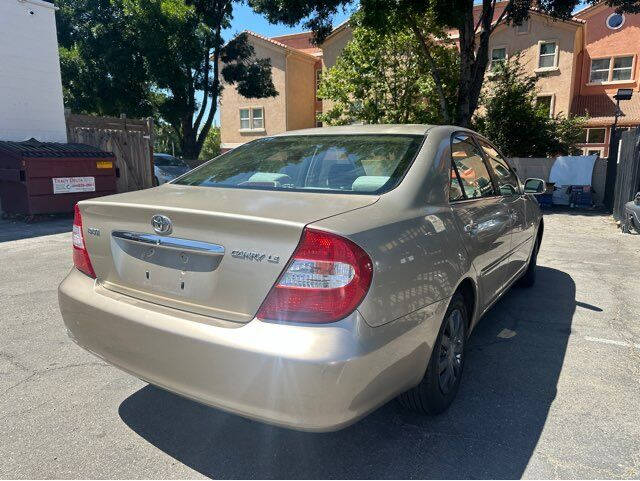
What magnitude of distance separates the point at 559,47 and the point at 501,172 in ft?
81.7

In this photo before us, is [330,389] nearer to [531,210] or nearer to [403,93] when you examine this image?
[531,210]

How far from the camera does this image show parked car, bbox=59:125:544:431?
185cm

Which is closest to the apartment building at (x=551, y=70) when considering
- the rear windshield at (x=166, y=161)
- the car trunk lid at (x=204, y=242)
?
the rear windshield at (x=166, y=161)

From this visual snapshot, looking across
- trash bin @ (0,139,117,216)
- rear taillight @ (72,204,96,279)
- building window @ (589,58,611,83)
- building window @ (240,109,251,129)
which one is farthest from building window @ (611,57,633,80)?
rear taillight @ (72,204,96,279)

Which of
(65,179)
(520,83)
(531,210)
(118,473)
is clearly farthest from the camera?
(520,83)

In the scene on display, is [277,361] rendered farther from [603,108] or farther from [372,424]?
[603,108]

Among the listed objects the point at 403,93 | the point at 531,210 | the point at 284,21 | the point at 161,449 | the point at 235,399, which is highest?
the point at 284,21

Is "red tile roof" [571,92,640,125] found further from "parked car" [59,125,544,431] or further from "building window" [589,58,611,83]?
"parked car" [59,125,544,431]

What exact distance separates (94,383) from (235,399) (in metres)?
1.58

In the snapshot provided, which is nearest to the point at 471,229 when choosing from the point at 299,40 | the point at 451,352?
the point at 451,352

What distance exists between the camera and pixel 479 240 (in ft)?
9.75

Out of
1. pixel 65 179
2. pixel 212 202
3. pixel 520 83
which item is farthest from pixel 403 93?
pixel 212 202

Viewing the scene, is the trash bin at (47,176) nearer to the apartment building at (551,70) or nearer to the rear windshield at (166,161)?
the rear windshield at (166,161)

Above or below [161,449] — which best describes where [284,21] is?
above
